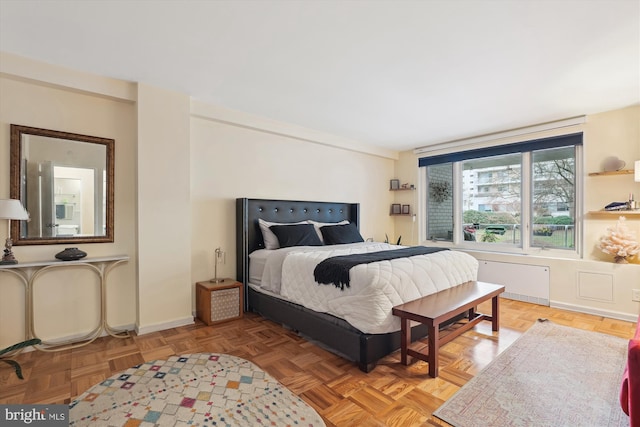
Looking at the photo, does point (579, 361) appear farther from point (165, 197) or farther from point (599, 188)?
point (165, 197)

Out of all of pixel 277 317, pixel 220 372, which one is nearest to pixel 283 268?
pixel 277 317

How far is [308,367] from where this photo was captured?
226 cm

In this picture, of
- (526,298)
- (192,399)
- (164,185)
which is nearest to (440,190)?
(526,298)

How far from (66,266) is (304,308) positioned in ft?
6.93

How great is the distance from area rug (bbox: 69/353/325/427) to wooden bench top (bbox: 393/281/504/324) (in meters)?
0.92

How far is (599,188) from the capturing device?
11.8 feet

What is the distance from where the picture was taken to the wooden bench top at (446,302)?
2.16 meters

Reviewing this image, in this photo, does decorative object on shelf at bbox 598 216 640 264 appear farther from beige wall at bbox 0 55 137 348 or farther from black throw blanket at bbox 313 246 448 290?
beige wall at bbox 0 55 137 348

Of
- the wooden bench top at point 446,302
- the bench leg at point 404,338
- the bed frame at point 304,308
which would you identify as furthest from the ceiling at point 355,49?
the bench leg at point 404,338

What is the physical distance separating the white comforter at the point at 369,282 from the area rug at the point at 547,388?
661 millimetres

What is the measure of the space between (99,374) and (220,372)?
840mm

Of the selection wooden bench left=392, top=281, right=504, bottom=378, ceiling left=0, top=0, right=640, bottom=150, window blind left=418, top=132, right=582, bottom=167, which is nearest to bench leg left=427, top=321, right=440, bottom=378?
wooden bench left=392, top=281, right=504, bottom=378

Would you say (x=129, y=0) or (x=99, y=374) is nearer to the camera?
(x=129, y=0)

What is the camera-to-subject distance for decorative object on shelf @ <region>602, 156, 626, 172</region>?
135 inches
